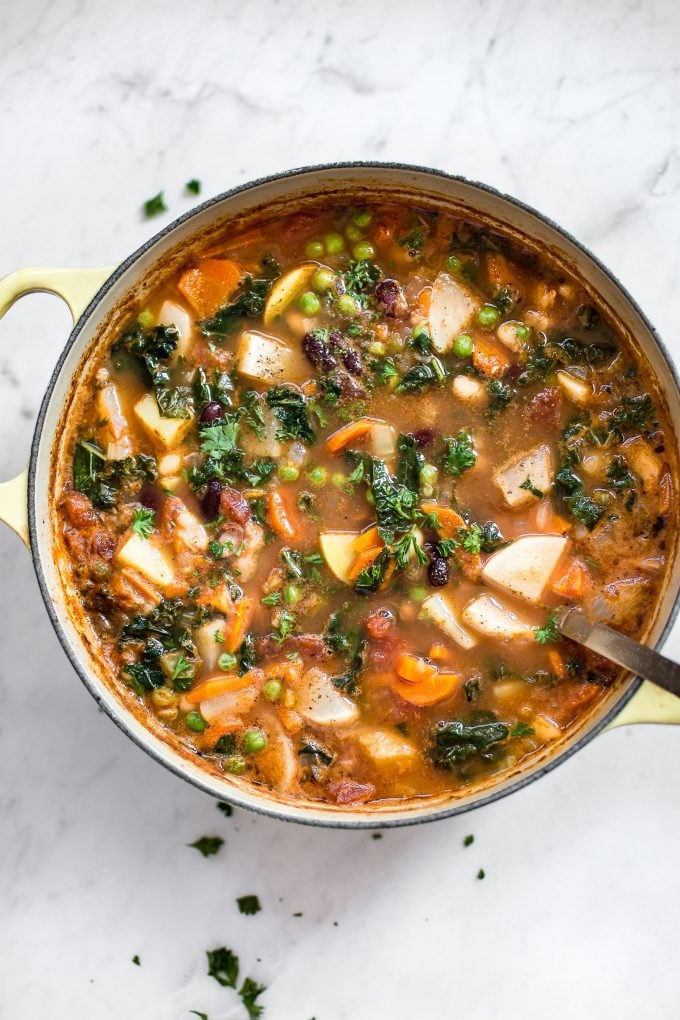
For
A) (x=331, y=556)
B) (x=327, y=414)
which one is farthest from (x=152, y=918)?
(x=327, y=414)

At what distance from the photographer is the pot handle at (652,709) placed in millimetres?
3738

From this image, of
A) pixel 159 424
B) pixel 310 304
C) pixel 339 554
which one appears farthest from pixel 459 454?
pixel 159 424

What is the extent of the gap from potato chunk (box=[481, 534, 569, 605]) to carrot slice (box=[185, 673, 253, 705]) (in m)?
1.13

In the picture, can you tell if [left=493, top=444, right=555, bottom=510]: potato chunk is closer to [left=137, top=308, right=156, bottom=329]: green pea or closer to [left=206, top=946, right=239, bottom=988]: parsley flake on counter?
[left=137, top=308, right=156, bottom=329]: green pea

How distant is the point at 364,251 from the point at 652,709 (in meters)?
2.26

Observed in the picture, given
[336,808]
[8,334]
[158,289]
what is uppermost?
[158,289]

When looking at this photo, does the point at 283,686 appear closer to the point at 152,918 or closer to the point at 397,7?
the point at 152,918

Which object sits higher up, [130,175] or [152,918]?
[130,175]

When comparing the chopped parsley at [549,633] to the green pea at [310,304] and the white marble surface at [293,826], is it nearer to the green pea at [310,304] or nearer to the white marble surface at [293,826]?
the white marble surface at [293,826]

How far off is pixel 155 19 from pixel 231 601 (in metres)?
2.77

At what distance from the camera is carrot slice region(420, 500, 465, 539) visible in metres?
4.32

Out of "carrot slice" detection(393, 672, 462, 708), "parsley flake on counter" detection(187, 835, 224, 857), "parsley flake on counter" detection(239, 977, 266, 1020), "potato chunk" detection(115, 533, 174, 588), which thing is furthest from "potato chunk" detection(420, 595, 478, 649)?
"parsley flake on counter" detection(239, 977, 266, 1020)

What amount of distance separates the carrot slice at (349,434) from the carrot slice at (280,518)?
0.31 meters

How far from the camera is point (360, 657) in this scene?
4340 millimetres
